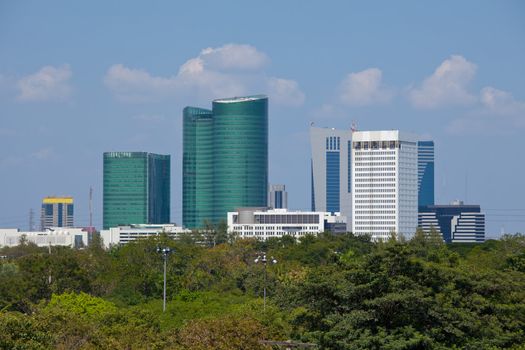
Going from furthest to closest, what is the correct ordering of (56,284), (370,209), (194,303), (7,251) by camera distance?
(370,209) < (7,251) < (56,284) < (194,303)

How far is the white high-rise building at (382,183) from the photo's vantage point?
176m

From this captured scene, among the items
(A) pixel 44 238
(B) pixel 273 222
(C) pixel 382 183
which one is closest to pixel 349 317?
(B) pixel 273 222

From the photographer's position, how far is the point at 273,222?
175250 millimetres

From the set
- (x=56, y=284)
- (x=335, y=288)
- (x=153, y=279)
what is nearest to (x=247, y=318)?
(x=335, y=288)

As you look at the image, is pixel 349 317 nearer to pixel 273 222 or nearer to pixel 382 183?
pixel 273 222

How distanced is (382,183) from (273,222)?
655 inches

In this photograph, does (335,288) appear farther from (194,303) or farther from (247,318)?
(194,303)

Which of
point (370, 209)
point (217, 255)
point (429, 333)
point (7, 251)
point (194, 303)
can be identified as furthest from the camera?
point (370, 209)

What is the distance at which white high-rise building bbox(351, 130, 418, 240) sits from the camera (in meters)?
176

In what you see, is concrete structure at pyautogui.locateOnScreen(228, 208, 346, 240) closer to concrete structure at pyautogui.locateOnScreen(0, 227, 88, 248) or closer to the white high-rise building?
the white high-rise building

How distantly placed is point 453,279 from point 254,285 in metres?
35.1

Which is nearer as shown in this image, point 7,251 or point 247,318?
point 247,318

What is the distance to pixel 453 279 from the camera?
132 ft

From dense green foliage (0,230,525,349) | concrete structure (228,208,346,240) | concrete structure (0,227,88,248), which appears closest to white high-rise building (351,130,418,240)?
concrete structure (228,208,346,240)
